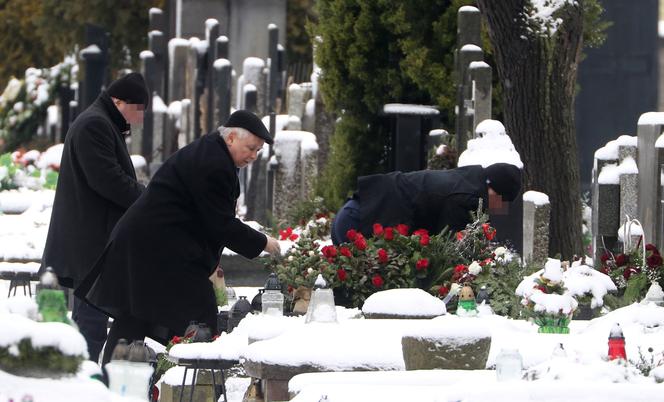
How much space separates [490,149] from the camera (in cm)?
1244

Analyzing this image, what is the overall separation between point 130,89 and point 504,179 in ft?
7.38

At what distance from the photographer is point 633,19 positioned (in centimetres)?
2161

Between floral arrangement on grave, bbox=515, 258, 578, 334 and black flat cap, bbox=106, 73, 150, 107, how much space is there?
2.13m

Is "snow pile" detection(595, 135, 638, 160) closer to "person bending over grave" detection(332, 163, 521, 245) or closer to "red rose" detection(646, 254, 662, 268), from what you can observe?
"person bending over grave" detection(332, 163, 521, 245)

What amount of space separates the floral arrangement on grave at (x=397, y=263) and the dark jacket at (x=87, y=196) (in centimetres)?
113

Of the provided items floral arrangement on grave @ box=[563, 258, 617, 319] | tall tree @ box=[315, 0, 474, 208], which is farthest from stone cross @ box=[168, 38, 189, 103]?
floral arrangement on grave @ box=[563, 258, 617, 319]

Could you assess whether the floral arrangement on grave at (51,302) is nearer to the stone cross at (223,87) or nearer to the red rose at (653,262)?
the red rose at (653,262)

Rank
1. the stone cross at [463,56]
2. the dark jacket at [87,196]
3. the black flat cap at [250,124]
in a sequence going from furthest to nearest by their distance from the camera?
the stone cross at [463,56] → the dark jacket at [87,196] → the black flat cap at [250,124]

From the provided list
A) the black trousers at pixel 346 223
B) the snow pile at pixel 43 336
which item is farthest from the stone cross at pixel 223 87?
the snow pile at pixel 43 336

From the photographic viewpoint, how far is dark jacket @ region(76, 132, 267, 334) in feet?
28.5

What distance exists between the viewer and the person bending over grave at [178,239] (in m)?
8.69

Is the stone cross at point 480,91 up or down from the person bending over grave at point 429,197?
up

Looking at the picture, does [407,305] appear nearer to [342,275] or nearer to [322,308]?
[322,308]

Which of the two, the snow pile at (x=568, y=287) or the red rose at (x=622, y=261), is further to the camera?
the red rose at (x=622, y=261)
